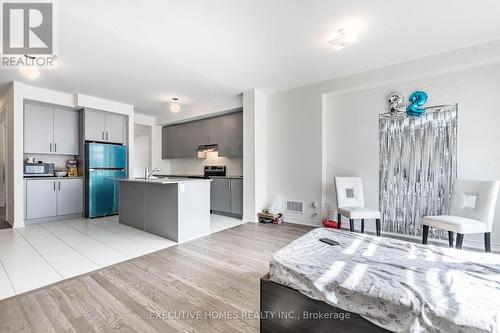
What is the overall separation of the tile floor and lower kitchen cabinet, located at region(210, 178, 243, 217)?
0.56 metres

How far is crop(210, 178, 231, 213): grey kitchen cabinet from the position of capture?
504 cm

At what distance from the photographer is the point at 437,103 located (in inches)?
127

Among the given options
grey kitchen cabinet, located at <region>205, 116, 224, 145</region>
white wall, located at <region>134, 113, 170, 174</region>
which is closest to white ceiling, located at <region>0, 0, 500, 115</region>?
grey kitchen cabinet, located at <region>205, 116, 224, 145</region>

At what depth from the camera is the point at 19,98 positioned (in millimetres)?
3988

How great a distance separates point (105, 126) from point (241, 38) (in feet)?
13.0

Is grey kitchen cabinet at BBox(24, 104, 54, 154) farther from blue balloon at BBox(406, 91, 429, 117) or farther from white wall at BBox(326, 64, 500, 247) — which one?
blue balloon at BBox(406, 91, 429, 117)

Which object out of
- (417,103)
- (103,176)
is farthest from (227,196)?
(417,103)

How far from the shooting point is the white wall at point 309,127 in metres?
3.26

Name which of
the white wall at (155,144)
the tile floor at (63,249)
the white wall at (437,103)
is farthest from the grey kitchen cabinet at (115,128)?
the white wall at (437,103)

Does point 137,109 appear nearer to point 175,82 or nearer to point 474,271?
point 175,82

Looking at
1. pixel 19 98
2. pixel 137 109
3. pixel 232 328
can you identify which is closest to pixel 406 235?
pixel 232 328

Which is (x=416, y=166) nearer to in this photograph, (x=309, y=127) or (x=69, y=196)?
(x=309, y=127)

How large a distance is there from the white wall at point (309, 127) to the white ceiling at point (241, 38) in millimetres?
177

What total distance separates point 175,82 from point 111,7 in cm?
197
